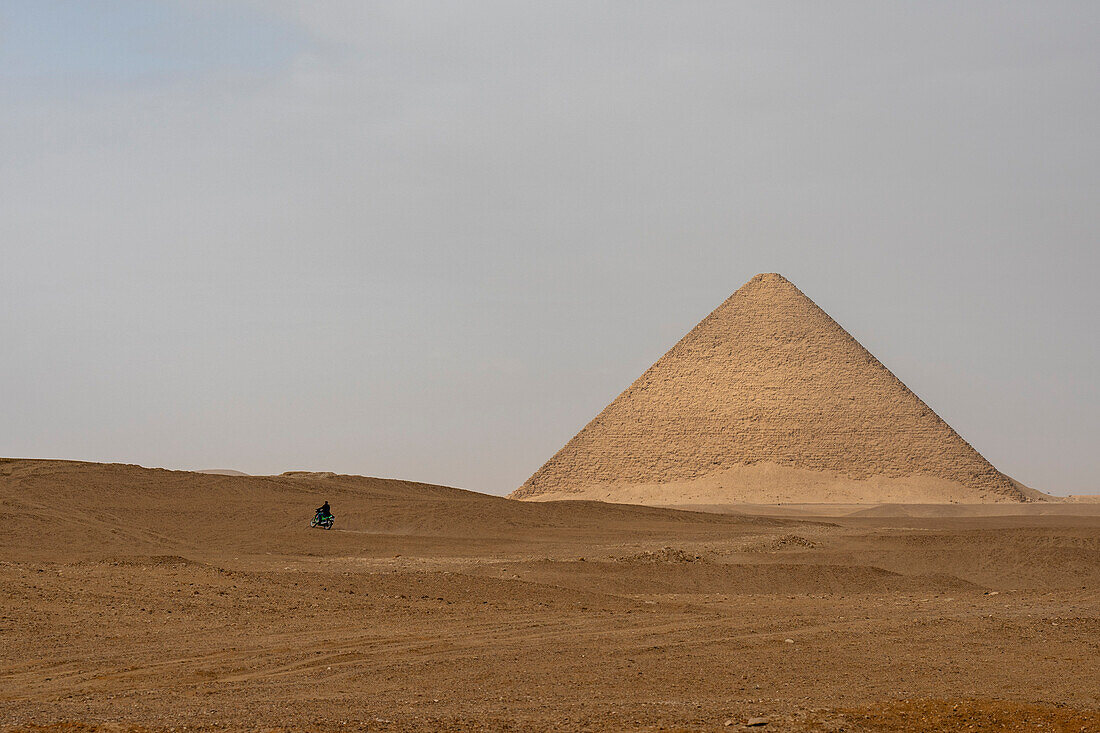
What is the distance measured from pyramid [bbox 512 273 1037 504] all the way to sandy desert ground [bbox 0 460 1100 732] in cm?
5171

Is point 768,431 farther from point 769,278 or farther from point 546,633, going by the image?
point 546,633

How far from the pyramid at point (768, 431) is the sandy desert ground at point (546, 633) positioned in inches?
2036

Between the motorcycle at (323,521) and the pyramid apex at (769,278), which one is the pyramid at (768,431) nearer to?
the pyramid apex at (769,278)

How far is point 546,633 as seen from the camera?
39.3 ft

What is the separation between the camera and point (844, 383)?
86812 mm

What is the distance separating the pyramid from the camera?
76.8 m

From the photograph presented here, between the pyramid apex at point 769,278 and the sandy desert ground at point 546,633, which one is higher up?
the pyramid apex at point 769,278

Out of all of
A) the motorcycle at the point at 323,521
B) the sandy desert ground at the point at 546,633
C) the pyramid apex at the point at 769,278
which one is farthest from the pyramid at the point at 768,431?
the sandy desert ground at the point at 546,633

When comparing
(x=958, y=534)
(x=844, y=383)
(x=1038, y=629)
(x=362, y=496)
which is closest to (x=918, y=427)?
(x=844, y=383)

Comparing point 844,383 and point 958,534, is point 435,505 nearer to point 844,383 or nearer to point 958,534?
point 958,534

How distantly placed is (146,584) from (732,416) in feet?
238

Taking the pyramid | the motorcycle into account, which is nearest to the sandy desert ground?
the motorcycle

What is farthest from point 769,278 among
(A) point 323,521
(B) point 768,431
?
(A) point 323,521

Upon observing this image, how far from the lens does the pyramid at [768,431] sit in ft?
252
